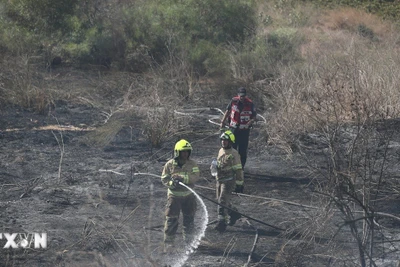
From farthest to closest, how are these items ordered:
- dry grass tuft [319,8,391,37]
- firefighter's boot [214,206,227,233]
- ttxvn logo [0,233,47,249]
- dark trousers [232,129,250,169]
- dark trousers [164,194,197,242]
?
dry grass tuft [319,8,391,37], dark trousers [232,129,250,169], firefighter's boot [214,206,227,233], dark trousers [164,194,197,242], ttxvn logo [0,233,47,249]

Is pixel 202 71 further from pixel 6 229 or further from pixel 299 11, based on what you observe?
pixel 6 229

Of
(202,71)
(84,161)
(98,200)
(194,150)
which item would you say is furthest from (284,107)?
(202,71)

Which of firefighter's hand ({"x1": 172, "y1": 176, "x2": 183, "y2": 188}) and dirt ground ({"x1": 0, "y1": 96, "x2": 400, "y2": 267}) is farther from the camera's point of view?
firefighter's hand ({"x1": 172, "y1": 176, "x2": 183, "y2": 188})

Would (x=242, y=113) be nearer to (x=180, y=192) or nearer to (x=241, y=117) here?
(x=241, y=117)

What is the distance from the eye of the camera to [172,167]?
9945mm

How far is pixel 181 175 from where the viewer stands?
9.80 meters

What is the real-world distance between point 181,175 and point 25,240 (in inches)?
86.5

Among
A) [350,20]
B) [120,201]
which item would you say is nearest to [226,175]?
[120,201]

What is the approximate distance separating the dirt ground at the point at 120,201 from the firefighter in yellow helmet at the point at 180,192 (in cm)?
27

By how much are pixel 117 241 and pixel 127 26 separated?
62.1 ft

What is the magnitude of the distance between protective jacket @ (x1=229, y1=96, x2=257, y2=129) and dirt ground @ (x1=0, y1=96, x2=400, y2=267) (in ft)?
4.13

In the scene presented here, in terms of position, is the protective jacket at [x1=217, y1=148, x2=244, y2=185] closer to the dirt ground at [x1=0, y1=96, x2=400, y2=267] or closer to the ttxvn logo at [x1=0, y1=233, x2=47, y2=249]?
the dirt ground at [x1=0, y1=96, x2=400, y2=267]

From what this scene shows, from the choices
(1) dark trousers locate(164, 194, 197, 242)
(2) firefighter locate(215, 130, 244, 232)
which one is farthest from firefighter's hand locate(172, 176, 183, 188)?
(2) firefighter locate(215, 130, 244, 232)

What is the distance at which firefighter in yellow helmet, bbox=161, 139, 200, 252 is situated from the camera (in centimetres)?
980
